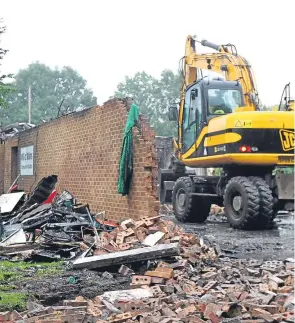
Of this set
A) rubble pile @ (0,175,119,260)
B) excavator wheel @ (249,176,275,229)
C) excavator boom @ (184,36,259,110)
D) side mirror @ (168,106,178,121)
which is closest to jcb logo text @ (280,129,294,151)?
excavator wheel @ (249,176,275,229)

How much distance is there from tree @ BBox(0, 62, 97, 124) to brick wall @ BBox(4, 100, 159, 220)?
3789cm

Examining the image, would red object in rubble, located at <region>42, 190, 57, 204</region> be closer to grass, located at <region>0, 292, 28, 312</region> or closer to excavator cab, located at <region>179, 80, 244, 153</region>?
excavator cab, located at <region>179, 80, 244, 153</region>

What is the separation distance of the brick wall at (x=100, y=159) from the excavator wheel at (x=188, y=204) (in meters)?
3.07

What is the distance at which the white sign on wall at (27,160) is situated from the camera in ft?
58.1

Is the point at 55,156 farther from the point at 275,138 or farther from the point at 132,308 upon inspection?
the point at 132,308

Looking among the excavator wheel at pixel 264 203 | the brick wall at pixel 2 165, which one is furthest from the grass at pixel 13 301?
the brick wall at pixel 2 165

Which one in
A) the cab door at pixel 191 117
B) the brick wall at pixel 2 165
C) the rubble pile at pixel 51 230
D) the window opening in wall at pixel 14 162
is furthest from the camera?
the brick wall at pixel 2 165

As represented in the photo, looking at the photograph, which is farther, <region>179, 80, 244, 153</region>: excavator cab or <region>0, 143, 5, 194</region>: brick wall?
<region>0, 143, 5, 194</region>: brick wall

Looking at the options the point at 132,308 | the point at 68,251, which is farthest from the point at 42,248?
the point at 132,308

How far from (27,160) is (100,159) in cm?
728

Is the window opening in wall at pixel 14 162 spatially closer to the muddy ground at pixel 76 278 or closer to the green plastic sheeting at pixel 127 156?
the green plastic sheeting at pixel 127 156

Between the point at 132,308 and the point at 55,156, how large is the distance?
1051 centimetres

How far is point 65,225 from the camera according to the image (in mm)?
9578

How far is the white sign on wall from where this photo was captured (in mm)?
17703
